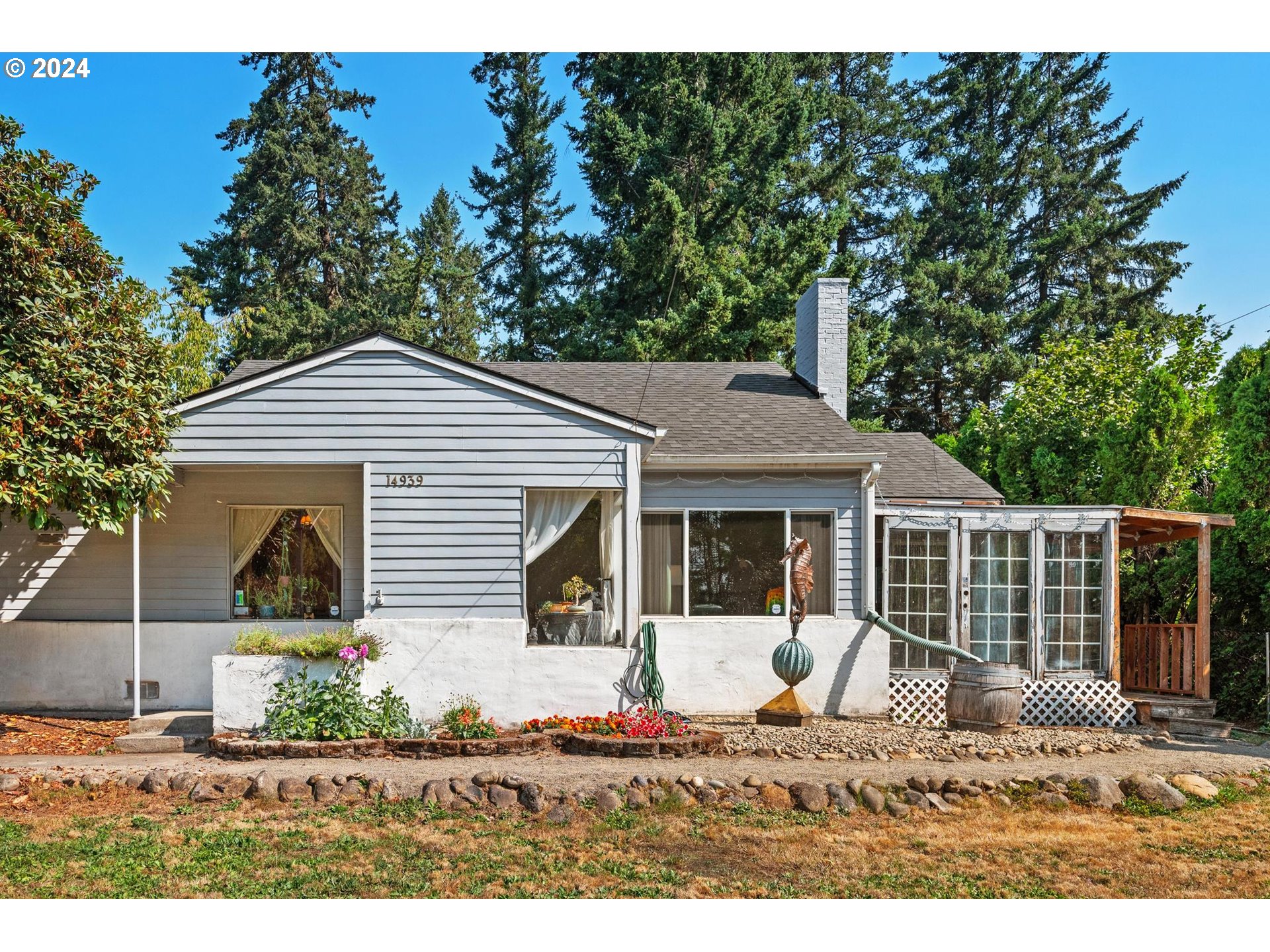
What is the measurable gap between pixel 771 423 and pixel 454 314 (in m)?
19.9

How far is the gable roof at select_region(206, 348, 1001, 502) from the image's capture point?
38.5 ft

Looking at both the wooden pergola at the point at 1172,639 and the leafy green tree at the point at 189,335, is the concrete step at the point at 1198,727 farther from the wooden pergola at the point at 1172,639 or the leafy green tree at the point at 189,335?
the leafy green tree at the point at 189,335

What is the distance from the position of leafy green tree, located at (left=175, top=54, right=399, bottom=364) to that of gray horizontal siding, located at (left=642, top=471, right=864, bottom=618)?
1853 centimetres

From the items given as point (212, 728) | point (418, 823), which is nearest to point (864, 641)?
point (418, 823)

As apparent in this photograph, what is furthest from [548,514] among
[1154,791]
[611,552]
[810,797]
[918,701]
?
[1154,791]

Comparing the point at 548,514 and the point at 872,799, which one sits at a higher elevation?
the point at 548,514

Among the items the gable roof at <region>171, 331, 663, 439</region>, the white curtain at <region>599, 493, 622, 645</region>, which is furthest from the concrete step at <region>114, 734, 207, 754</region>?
the white curtain at <region>599, 493, 622, 645</region>

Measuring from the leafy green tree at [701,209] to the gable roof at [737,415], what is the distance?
7348 mm

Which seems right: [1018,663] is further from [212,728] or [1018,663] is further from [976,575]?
[212,728]

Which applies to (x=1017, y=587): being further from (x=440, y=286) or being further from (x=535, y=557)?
(x=440, y=286)

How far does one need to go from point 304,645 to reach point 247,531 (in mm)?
3075

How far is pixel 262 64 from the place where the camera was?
29.8 metres

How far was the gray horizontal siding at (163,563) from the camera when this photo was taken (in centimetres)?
1194

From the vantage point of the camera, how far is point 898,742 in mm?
9875
